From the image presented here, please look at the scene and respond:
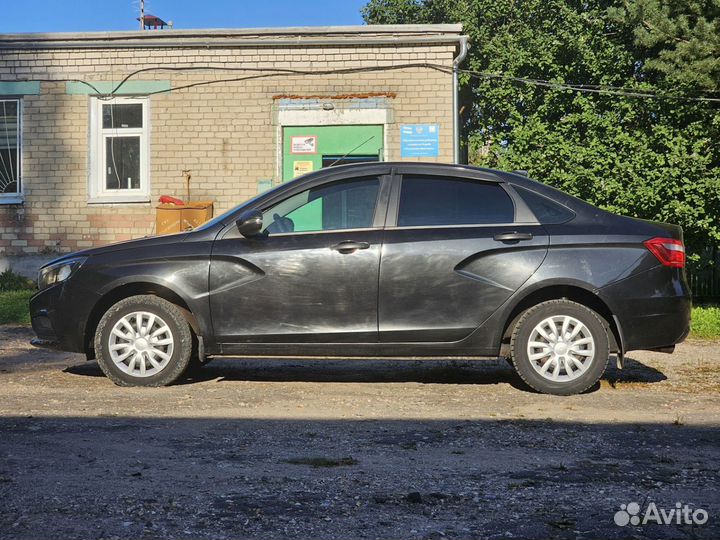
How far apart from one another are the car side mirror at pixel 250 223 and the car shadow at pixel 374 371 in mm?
1285

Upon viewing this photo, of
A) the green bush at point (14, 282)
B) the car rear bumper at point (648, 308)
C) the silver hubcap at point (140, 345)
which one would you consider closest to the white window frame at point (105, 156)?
the green bush at point (14, 282)

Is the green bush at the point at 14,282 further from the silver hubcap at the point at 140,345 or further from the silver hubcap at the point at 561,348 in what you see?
the silver hubcap at the point at 561,348

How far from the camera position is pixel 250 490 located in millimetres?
3738

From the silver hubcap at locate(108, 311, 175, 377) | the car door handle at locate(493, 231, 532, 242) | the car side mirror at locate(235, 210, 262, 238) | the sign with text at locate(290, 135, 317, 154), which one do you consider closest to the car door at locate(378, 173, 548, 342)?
the car door handle at locate(493, 231, 532, 242)

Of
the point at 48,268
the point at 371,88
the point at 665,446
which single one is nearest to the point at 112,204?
the point at 371,88

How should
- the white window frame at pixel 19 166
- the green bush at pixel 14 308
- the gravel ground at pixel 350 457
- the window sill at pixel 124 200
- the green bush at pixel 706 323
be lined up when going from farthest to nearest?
the white window frame at pixel 19 166 → the window sill at pixel 124 200 → the green bush at pixel 14 308 → the green bush at pixel 706 323 → the gravel ground at pixel 350 457

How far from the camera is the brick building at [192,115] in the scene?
15.2m

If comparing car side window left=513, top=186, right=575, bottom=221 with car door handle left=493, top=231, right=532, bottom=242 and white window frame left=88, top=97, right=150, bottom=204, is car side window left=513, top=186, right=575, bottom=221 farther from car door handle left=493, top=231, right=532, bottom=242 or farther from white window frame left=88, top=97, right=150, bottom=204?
white window frame left=88, top=97, right=150, bottom=204

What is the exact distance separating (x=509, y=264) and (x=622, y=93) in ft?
36.7

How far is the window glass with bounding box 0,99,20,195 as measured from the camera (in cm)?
1588

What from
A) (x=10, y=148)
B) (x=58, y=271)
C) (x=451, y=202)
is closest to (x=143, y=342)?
(x=58, y=271)

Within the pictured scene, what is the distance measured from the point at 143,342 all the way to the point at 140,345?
0.10ft

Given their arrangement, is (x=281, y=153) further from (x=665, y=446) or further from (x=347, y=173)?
(x=665, y=446)

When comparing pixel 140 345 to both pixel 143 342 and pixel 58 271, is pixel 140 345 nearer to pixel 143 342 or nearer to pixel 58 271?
Answer: pixel 143 342
